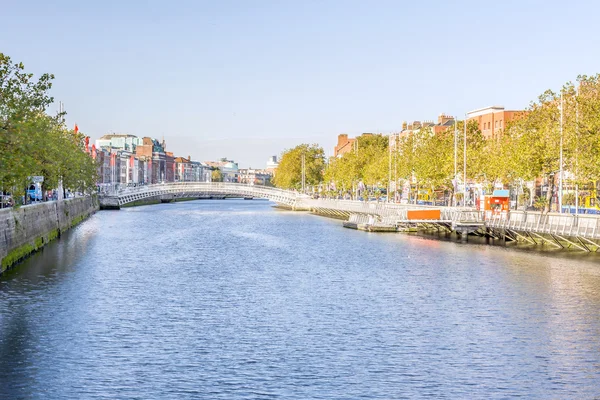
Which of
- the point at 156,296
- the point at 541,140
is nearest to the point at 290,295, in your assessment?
the point at 156,296

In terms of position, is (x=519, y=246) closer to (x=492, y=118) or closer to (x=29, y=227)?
(x=29, y=227)

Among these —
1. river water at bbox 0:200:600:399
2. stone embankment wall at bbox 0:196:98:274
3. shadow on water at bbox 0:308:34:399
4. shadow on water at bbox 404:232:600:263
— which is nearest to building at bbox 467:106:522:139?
shadow on water at bbox 404:232:600:263

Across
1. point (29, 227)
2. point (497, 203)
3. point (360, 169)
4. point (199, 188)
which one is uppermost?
point (360, 169)

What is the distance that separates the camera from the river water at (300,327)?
23.0 meters

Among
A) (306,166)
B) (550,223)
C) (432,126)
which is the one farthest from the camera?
(306,166)

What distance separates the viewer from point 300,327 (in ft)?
100

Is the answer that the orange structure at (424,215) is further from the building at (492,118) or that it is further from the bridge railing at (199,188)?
the bridge railing at (199,188)

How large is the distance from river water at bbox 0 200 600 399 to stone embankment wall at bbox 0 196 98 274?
3.97ft

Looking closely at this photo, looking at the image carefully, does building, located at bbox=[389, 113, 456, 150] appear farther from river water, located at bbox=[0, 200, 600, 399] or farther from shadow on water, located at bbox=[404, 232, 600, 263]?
river water, located at bbox=[0, 200, 600, 399]

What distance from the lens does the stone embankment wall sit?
45.0m

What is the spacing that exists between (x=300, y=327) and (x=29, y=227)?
29.5 m

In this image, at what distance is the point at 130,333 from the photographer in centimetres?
2917

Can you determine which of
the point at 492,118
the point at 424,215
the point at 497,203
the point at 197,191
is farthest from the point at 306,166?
the point at 497,203

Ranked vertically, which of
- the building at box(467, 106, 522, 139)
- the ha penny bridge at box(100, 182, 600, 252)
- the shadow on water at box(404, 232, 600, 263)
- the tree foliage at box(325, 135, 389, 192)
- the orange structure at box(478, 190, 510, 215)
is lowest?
the shadow on water at box(404, 232, 600, 263)
